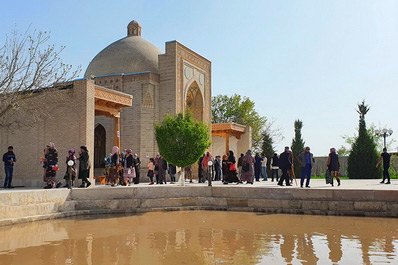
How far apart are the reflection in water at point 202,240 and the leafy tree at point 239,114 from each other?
2850cm

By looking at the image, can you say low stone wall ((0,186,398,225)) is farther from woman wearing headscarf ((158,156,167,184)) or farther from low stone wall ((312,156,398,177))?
low stone wall ((312,156,398,177))

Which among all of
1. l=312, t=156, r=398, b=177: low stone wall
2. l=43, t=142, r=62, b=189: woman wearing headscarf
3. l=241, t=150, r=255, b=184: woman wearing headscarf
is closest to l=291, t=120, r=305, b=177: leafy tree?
l=312, t=156, r=398, b=177: low stone wall

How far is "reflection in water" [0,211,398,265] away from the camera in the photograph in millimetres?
6305

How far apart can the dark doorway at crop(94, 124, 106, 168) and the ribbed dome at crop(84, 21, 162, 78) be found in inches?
138

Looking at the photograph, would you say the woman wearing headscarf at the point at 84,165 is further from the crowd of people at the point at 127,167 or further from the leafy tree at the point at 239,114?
the leafy tree at the point at 239,114

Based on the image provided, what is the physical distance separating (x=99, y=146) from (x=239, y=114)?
1958 cm

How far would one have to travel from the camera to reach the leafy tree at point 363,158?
23.9 metres

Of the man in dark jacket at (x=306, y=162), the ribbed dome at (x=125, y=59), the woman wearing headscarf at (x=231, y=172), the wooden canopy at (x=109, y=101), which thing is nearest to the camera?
the man in dark jacket at (x=306, y=162)

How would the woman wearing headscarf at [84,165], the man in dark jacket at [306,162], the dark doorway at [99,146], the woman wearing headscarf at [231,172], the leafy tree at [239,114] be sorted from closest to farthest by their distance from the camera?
the woman wearing headscarf at [84,165] → the man in dark jacket at [306,162] → the woman wearing headscarf at [231,172] → the dark doorway at [99,146] → the leafy tree at [239,114]

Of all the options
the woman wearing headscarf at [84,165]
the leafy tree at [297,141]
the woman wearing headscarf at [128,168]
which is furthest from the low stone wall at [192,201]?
the leafy tree at [297,141]

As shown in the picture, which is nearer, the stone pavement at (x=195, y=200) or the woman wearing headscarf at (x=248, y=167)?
the stone pavement at (x=195, y=200)

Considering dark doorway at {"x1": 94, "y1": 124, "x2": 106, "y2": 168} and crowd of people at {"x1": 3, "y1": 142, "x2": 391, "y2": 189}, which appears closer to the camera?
crowd of people at {"x1": 3, "y1": 142, "x2": 391, "y2": 189}

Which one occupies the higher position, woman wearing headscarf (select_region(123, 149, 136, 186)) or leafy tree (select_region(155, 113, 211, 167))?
leafy tree (select_region(155, 113, 211, 167))

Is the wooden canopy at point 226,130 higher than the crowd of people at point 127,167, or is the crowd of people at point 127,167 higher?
the wooden canopy at point 226,130
